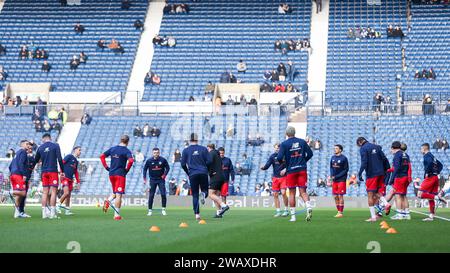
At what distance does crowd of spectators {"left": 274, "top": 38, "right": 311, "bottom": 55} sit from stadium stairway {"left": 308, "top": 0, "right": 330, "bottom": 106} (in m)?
0.58

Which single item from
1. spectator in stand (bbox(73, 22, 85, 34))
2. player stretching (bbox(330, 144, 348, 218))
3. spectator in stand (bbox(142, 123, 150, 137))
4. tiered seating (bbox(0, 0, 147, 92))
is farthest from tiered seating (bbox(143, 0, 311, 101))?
player stretching (bbox(330, 144, 348, 218))

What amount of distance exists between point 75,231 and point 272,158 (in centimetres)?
1095

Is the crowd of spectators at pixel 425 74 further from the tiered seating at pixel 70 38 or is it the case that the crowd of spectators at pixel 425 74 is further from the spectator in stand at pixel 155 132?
the tiered seating at pixel 70 38

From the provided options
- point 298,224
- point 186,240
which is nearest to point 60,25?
point 298,224

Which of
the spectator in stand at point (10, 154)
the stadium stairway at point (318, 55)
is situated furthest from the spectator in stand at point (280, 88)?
the spectator in stand at point (10, 154)

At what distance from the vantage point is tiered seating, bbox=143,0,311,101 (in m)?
59.2

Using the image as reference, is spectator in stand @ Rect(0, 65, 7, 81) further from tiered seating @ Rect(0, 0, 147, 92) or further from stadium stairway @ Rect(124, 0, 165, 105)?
stadium stairway @ Rect(124, 0, 165, 105)

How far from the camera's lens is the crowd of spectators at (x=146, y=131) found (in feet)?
177

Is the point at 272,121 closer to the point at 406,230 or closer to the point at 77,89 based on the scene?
the point at 77,89

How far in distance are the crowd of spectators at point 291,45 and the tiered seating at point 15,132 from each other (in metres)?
15.8

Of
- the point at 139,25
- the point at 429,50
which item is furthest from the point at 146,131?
the point at 429,50

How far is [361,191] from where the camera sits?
4734cm

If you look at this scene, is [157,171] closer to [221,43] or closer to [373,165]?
[373,165]

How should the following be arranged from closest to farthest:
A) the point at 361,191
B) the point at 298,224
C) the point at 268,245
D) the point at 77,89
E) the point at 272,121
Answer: the point at 268,245 → the point at 298,224 → the point at 361,191 → the point at 272,121 → the point at 77,89
